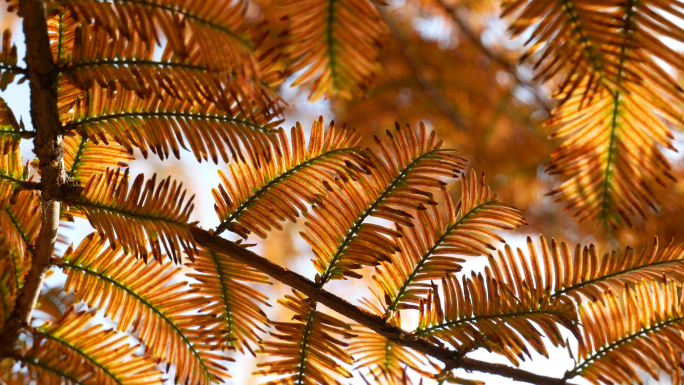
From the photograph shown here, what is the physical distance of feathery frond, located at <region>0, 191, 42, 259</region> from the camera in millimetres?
513

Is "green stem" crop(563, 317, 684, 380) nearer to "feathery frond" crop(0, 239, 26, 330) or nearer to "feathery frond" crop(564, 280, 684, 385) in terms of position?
"feathery frond" crop(564, 280, 684, 385)

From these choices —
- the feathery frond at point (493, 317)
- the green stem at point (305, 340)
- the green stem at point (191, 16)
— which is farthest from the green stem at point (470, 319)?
the green stem at point (191, 16)

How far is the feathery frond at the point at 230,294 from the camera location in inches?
21.6

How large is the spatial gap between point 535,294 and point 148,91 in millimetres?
384

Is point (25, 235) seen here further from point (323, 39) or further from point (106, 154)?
point (323, 39)

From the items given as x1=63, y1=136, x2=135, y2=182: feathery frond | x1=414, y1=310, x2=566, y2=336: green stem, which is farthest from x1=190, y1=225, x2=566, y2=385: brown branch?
x1=63, y1=136, x2=135, y2=182: feathery frond

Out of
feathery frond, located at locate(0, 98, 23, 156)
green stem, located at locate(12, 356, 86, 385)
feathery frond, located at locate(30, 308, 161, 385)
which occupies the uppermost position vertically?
feathery frond, located at locate(0, 98, 23, 156)

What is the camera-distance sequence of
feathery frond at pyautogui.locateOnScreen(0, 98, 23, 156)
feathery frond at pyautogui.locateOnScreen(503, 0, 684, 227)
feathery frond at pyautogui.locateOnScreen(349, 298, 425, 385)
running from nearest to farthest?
1. feathery frond at pyautogui.locateOnScreen(503, 0, 684, 227)
2. feathery frond at pyautogui.locateOnScreen(0, 98, 23, 156)
3. feathery frond at pyautogui.locateOnScreen(349, 298, 425, 385)

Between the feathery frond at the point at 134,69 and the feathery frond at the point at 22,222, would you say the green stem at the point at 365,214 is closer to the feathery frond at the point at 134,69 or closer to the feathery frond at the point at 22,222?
the feathery frond at the point at 134,69

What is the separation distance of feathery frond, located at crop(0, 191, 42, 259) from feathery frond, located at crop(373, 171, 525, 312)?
0.33m

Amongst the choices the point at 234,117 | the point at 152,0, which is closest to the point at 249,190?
the point at 234,117

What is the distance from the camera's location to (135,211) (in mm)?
509

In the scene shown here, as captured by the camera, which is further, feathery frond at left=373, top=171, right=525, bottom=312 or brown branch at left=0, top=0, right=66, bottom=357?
feathery frond at left=373, top=171, right=525, bottom=312

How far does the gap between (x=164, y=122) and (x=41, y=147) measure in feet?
0.32
